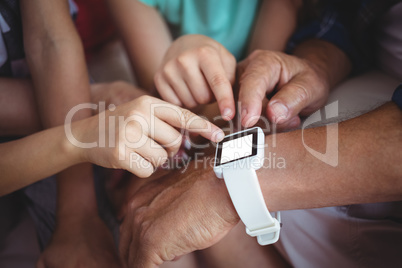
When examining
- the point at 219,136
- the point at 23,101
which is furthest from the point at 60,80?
the point at 219,136

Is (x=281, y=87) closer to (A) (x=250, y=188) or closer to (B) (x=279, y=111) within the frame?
(B) (x=279, y=111)

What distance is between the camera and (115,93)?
2.90 ft

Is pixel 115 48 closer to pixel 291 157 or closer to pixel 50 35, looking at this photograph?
pixel 50 35

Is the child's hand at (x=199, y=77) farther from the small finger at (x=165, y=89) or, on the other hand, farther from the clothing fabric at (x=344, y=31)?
the clothing fabric at (x=344, y=31)

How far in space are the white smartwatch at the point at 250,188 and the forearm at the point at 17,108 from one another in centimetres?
61

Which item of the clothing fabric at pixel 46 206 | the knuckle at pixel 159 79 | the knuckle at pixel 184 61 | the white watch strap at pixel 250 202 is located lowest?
the clothing fabric at pixel 46 206

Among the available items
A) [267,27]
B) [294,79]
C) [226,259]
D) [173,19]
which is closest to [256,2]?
[267,27]

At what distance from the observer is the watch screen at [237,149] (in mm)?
560

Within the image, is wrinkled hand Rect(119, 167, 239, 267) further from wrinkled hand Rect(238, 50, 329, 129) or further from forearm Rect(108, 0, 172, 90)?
forearm Rect(108, 0, 172, 90)

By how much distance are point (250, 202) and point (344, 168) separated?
174 millimetres

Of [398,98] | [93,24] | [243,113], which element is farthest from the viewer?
[93,24]

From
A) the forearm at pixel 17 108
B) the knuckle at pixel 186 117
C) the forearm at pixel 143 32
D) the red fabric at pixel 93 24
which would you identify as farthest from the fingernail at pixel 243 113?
the red fabric at pixel 93 24

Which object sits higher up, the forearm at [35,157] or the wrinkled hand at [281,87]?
the wrinkled hand at [281,87]

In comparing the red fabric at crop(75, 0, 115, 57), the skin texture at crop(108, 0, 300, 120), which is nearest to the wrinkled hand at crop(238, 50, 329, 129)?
the skin texture at crop(108, 0, 300, 120)
